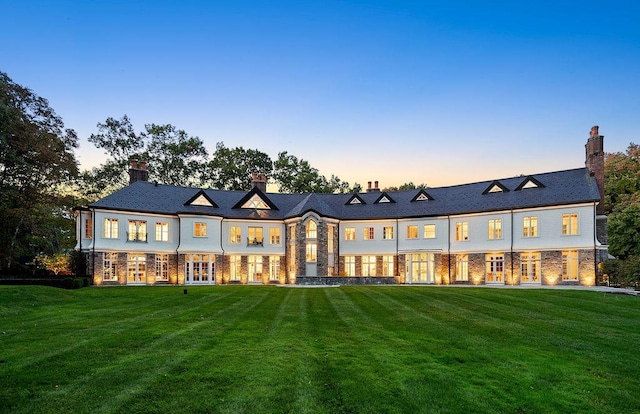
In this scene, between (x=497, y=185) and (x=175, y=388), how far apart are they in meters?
32.6

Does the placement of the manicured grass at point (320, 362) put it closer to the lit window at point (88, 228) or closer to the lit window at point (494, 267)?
the lit window at point (494, 267)

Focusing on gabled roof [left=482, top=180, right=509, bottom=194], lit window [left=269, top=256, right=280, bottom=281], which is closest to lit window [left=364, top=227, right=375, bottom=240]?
lit window [left=269, top=256, right=280, bottom=281]

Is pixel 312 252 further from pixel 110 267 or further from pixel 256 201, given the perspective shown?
pixel 110 267

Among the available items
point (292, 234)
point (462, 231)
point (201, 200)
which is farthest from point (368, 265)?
point (201, 200)

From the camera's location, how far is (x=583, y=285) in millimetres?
27781

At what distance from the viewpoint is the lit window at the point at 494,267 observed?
31453mm

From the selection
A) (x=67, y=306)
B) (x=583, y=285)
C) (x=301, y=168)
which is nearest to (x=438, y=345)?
(x=67, y=306)

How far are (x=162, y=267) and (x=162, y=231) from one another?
2916 millimetres

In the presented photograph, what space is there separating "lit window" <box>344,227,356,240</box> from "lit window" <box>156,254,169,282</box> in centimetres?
1534

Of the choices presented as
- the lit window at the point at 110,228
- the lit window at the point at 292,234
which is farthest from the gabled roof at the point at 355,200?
the lit window at the point at 110,228

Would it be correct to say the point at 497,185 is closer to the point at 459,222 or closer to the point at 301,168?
the point at 459,222

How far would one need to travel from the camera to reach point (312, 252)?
33.9 m

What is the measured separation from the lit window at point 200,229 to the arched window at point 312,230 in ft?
28.1

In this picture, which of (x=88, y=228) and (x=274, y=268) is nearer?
(x=88, y=228)
